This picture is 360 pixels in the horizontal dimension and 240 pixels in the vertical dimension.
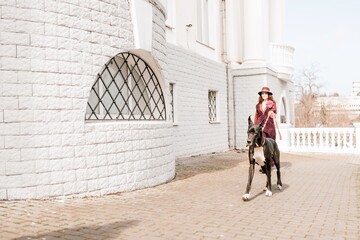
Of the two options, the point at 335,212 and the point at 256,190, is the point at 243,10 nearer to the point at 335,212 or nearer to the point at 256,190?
the point at 256,190

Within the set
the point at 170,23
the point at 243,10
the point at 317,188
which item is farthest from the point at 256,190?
the point at 243,10

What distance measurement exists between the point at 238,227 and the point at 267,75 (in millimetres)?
13180

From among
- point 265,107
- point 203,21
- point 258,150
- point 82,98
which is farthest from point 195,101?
point 82,98

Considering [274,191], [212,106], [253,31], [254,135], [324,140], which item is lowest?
[274,191]

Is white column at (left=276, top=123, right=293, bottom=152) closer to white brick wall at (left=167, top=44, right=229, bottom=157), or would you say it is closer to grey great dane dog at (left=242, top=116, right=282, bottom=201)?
white brick wall at (left=167, top=44, right=229, bottom=157)

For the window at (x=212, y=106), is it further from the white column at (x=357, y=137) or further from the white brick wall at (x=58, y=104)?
the white brick wall at (x=58, y=104)

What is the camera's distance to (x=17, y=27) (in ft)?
19.0

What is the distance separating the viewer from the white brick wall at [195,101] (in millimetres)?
12813

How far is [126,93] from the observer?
25.1ft

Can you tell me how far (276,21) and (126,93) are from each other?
51.7ft

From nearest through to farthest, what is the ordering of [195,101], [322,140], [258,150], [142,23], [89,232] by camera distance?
[89,232]
[258,150]
[142,23]
[195,101]
[322,140]

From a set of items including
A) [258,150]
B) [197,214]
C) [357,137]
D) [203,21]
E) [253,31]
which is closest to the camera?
[197,214]

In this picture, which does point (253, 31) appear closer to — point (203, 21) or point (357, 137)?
point (203, 21)

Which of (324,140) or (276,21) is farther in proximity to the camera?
(276,21)
